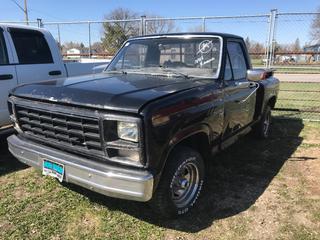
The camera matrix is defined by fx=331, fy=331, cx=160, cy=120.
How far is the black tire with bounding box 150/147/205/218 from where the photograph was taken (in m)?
3.18

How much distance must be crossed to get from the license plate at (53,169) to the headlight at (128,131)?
76 cm

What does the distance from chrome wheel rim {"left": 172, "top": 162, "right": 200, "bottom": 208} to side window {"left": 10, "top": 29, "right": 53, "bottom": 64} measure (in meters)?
3.48

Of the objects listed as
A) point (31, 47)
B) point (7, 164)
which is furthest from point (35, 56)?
point (7, 164)

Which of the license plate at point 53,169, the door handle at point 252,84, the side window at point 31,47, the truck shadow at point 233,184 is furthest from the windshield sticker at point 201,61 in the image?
the side window at point 31,47

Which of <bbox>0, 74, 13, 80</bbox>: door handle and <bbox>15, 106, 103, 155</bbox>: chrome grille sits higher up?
<bbox>0, 74, 13, 80</bbox>: door handle

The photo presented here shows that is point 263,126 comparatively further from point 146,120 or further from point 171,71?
point 146,120

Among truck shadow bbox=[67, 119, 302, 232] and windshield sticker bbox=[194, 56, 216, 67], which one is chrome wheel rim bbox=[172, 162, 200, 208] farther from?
windshield sticker bbox=[194, 56, 216, 67]

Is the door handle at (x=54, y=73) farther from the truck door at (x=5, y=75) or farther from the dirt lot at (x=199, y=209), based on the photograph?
the dirt lot at (x=199, y=209)

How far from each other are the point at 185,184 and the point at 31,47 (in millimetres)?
3767

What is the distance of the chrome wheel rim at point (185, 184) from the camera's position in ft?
11.3

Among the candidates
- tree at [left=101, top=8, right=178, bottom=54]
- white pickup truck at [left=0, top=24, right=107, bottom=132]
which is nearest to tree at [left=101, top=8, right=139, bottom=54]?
tree at [left=101, top=8, right=178, bottom=54]

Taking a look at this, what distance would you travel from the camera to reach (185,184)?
3590mm

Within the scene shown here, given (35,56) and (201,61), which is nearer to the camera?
(201,61)

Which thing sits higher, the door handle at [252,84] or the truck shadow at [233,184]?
the door handle at [252,84]
